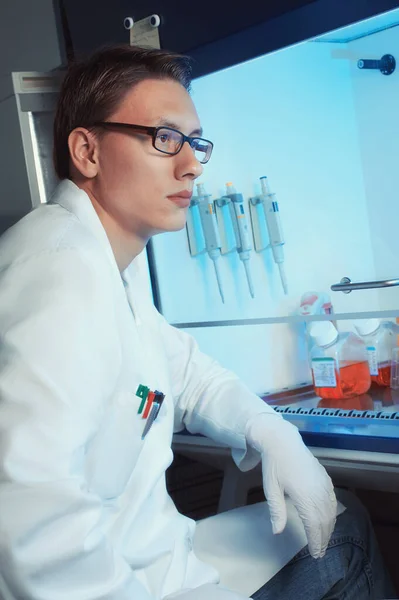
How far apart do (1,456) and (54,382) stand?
0.12m

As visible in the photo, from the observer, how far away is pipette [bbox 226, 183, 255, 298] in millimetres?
2084

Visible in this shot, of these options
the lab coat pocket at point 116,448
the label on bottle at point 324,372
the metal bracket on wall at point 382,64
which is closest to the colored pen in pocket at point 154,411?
the lab coat pocket at point 116,448

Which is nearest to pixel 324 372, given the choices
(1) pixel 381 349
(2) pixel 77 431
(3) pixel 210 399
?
(1) pixel 381 349

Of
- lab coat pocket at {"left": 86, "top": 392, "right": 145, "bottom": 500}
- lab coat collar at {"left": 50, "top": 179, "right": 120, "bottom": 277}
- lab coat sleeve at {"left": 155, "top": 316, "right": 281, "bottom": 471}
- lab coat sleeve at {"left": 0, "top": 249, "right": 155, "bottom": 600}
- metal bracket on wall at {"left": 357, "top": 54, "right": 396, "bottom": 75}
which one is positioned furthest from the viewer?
metal bracket on wall at {"left": 357, "top": 54, "right": 396, "bottom": 75}

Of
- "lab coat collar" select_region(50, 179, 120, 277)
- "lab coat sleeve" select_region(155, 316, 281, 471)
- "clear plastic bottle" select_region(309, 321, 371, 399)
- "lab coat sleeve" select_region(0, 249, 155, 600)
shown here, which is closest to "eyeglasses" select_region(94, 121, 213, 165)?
"lab coat collar" select_region(50, 179, 120, 277)

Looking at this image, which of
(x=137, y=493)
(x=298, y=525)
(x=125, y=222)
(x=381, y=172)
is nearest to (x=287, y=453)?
(x=298, y=525)

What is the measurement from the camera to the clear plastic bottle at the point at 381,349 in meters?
1.99

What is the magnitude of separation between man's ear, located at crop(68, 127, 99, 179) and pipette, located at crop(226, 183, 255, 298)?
2.39ft

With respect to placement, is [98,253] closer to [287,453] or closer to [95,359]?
[95,359]

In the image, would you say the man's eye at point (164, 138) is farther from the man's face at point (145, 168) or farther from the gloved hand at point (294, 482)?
the gloved hand at point (294, 482)

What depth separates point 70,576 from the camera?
1026mm

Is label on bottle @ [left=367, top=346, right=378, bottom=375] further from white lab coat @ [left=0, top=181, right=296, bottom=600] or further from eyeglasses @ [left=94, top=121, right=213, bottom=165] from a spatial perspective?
eyeglasses @ [left=94, top=121, right=213, bottom=165]

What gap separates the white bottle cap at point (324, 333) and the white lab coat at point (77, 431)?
0.63 m

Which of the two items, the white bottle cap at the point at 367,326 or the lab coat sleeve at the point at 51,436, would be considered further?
the white bottle cap at the point at 367,326
